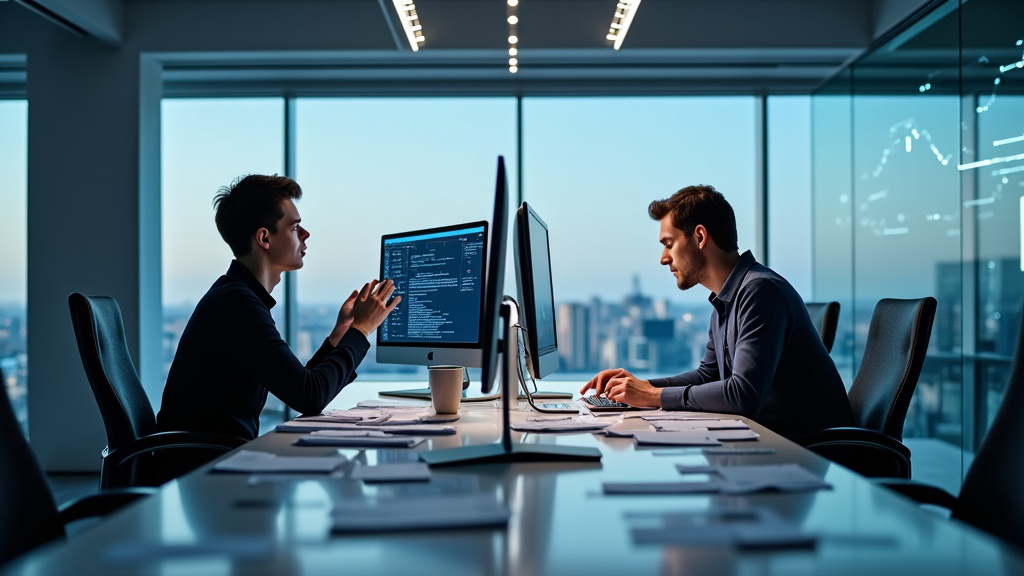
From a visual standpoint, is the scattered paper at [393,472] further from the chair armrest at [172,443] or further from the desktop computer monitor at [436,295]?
the desktop computer monitor at [436,295]

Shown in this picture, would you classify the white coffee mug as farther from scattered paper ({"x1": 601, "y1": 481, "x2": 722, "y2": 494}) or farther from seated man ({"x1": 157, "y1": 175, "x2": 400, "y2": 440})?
scattered paper ({"x1": 601, "y1": 481, "x2": 722, "y2": 494})

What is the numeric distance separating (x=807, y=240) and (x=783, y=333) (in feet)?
11.0

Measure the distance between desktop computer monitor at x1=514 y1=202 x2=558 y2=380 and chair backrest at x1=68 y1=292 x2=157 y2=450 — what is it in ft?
3.69

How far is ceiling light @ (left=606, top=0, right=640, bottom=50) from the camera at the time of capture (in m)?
2.87

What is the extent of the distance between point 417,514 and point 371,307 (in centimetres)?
144

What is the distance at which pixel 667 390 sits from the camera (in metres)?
2.16

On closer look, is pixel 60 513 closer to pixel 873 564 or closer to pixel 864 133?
pixel 873 564

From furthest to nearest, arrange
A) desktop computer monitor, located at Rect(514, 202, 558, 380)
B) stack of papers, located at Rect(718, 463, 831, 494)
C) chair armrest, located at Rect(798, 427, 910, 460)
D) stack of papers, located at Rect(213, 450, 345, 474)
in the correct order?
1. chair armrest, located at Rect(798, 427, 910, 460)
2. desktop computer monitor, located at Rect(514, 202, 558, 380)
3. stack of papers, located at Rect(213, 450, 345, 474)
4. stack of papers, located at Rect(718, 463, 831, 494)

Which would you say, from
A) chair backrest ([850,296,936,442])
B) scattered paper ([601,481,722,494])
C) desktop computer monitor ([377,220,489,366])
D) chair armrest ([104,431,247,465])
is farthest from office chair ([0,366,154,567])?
chair backrest ([850,296,936,442])

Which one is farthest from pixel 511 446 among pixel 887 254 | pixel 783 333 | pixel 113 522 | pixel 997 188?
Answer: pixel 887 254

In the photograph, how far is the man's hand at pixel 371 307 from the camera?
7.80ft

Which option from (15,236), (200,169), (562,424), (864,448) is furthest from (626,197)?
(15,236)

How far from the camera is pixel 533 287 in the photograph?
1937 millimetres

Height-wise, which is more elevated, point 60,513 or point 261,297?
point 261,297
